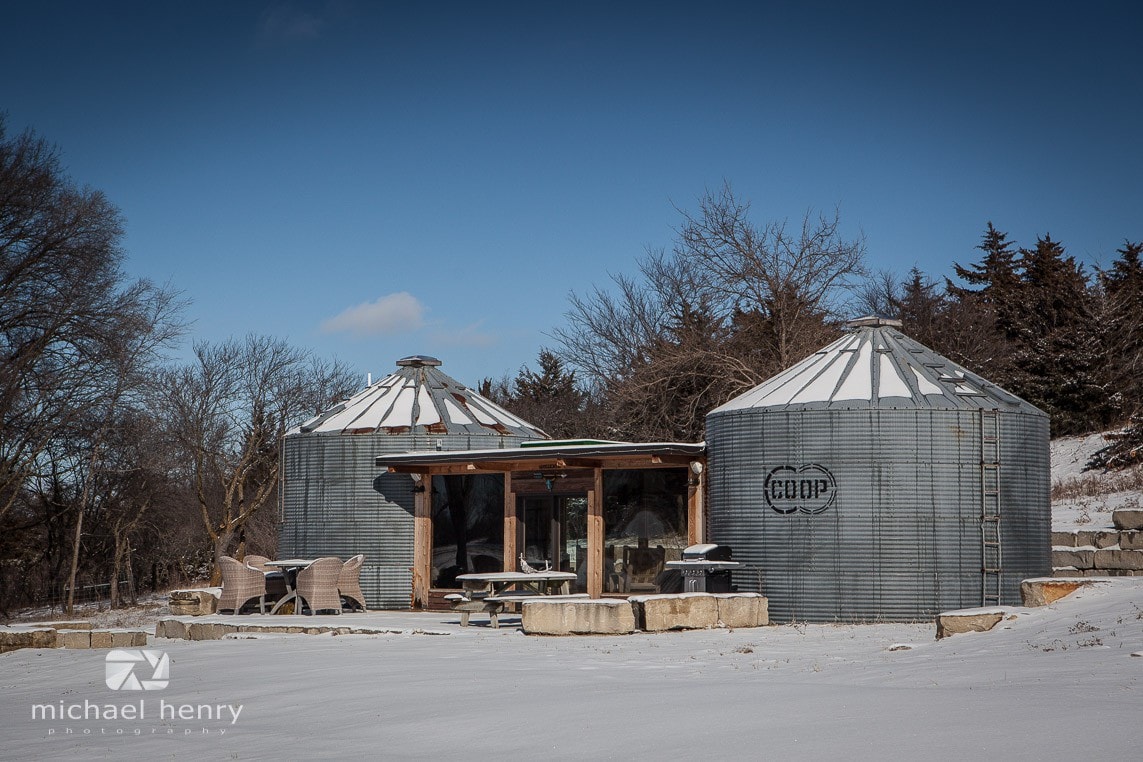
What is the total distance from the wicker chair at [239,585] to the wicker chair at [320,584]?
0.74 m

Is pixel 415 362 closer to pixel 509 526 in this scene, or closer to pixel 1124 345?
pixel 509 526

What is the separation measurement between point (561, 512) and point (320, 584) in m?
3.32

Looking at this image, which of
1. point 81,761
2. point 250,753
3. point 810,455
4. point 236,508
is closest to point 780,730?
point 250,753

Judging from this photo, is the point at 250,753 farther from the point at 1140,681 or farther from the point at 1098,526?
the point at 1098,526

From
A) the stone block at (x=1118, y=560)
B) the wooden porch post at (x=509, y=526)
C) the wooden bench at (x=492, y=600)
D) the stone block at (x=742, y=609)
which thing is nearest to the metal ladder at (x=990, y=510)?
the stone block at (x=1118, y=560)

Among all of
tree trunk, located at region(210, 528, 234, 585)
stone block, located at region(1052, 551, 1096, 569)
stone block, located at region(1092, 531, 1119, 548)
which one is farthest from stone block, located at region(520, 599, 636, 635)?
tree trunk, located at region(210, 528, 234, 585)

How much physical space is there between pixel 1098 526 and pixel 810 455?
614 cm

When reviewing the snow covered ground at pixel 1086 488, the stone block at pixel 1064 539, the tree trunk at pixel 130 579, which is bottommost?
the tree trunk at pixel 130 579

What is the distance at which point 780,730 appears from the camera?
6.20m

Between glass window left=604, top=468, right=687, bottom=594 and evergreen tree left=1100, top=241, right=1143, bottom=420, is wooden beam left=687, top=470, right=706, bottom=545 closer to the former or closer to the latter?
glass window left=604, top=468, right=687, bottom=594

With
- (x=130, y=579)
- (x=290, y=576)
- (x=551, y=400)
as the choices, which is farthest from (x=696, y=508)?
(x=551, y=400)

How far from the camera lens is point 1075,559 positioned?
16.3 metres

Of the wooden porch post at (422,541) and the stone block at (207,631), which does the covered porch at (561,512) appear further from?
the stone block at (207,631)

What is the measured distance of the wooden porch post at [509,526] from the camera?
17.0m
